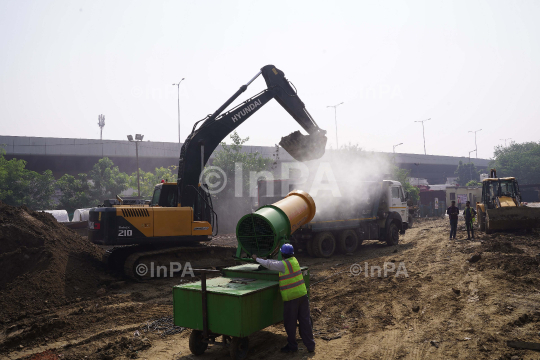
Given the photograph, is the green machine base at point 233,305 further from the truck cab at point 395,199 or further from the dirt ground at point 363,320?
the truck cab at point 395,199

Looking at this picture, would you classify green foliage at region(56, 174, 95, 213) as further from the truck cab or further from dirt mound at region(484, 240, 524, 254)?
dirt mound at region(484, 240, 524, 254)

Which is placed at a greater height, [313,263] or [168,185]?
[168,185]

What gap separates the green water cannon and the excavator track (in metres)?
4.51

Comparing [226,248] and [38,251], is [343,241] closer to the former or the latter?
[226,248]

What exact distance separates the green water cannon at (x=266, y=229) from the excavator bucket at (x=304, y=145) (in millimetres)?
6433

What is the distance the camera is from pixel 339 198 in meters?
15.5

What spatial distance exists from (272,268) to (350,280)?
214 inches

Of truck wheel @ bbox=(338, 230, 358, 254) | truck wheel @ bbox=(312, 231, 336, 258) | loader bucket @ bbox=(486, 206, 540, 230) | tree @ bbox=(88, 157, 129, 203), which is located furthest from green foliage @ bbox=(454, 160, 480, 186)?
truck wheel @ bbox=(312, 231, 336, 258)

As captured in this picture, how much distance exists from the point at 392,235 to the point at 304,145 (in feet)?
22.4

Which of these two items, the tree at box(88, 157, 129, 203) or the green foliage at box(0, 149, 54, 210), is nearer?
the green foliage at box(0, 149, 54, 210)

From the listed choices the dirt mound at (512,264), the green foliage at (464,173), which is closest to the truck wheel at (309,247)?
the dirt mound at (512,264)

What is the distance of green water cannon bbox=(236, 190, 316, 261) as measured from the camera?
690 centimetres

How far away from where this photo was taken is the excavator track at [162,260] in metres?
11.4

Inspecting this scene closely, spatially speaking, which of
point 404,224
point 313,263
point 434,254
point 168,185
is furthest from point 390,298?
point 404,224
